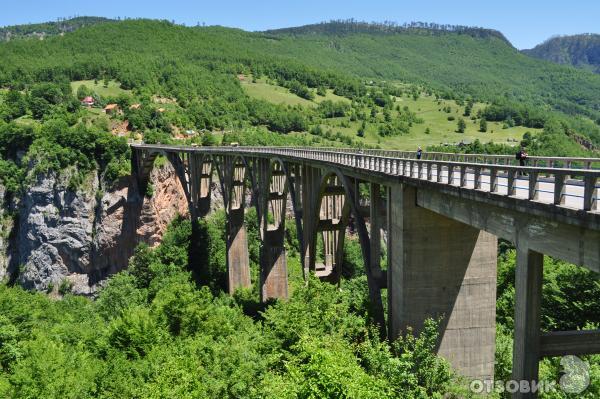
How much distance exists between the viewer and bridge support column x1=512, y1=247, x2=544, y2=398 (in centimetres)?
1230

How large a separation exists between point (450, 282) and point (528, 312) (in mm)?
6816

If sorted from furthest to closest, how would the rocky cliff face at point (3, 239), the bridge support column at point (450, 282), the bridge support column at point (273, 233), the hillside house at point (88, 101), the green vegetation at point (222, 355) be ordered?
the hillside house at point (88, 101)
the rocky cliff face at point (3, 239)
the bridge support column at point (273, 233)
the bridge support column at point (450, 282)
the green vegetation at point (222, 355)

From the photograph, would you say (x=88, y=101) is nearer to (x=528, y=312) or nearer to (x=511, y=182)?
(x=511, y=182)

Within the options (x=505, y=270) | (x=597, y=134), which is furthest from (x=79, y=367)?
(x=597, y=134)

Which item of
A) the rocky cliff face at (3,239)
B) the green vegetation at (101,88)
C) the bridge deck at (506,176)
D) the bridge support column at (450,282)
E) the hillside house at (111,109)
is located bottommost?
the rocky cliff face at (3,239)

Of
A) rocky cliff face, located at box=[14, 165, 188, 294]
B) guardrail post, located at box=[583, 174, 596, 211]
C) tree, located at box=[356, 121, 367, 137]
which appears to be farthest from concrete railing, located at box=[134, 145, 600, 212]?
tree, located at box=[356, 121, 367, 137]

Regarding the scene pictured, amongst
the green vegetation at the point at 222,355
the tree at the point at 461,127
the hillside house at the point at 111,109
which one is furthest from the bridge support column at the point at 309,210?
the tree at the point at 461,127

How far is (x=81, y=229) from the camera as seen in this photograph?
69625 millimetres

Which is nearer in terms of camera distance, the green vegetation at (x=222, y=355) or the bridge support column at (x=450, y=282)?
the green vegetation at (x=222, y=355)

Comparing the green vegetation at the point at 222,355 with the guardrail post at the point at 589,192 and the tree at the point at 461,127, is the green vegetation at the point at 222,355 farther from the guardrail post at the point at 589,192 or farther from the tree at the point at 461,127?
the tree at the point at 461,127

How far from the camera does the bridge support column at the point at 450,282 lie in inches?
751

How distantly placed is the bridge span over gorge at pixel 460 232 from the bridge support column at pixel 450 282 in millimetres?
37

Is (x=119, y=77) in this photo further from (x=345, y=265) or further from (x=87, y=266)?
(x=345, y=265)

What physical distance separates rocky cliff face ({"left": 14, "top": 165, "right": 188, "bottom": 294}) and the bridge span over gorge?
125 feet
